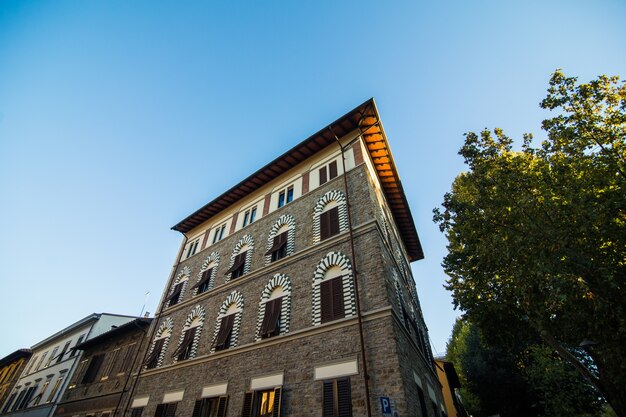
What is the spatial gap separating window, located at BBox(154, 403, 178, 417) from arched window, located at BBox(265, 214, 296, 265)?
7528 mm

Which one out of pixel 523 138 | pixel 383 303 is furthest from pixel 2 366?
pixel 523 138

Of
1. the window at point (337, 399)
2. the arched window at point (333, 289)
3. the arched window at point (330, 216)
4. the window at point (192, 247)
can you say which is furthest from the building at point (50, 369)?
the window at point (337, 399)

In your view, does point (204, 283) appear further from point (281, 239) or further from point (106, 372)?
point (106, 372)

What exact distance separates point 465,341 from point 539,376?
23.4ft

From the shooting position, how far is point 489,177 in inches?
535

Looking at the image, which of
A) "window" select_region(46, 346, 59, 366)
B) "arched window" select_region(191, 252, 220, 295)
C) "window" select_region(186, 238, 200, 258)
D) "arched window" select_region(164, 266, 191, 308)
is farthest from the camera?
"window" select_region(46, 346, 59, 366)

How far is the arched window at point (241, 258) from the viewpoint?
1605 cm

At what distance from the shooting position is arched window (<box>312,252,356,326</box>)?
Result: 10.8 meters

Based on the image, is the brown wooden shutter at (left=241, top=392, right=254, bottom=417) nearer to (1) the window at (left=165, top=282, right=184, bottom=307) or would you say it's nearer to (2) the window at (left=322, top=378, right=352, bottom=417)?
(2) the window at (left=322, top=378, right=352, bottom=417)

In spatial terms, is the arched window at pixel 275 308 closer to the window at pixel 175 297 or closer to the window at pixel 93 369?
the window at pixel 175 297

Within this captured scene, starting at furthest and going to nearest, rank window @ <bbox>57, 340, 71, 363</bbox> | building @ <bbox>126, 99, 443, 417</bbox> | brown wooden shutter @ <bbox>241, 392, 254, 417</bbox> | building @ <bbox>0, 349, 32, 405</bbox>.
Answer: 1. building @ <bbox>0, 349, 32, 405</bbox>
2. window @ <bbox>57, 340, 71, 363</bbox>
3. brown wooden shutter @ <bbox>241, 392, 254, 417</bbox>
4. building @ <bbox>126, 99, 443, 417</bbox>

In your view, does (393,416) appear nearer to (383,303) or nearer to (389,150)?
(383,303)

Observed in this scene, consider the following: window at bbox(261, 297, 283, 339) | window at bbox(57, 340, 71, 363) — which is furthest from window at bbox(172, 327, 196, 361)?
window at bbox(57, 340, 71, 363)

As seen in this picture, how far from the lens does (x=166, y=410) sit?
533 inches
